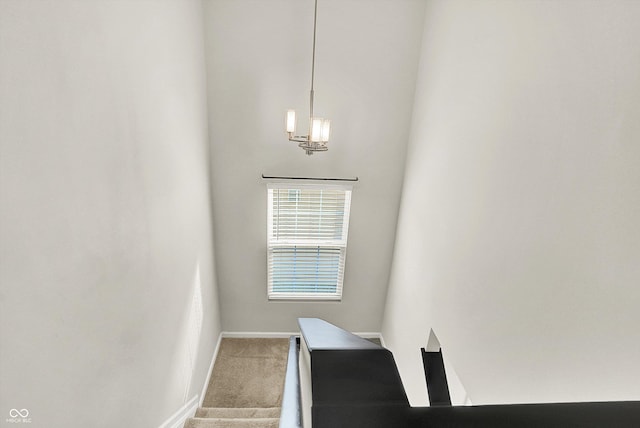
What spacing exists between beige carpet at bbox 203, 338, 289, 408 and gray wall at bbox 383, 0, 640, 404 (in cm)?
169

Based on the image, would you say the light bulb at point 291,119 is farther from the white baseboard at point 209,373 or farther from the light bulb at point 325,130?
the white baseboard at point 209,373

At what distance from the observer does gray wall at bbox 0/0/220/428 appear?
0.97m

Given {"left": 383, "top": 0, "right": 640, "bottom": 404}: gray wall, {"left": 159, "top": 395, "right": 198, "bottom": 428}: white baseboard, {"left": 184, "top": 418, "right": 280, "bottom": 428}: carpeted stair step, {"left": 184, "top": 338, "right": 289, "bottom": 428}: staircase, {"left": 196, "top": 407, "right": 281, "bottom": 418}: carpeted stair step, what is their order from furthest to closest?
{"left": 184, "top": 338, "right": 289, "bottom": 428}: staircase < {"left": 196, "top": 407, "right": 281, "bottom": 418}: carpeted stair step < {"left": 184, "top": 418, "right": 280, "bottom": 428}: carpeted stair step < {"left": 159, "top": 395, "right": 198, "bottom": 428}: white baseboard < {"left": 383, "top": 0, "right": 640, "bottom": 404}: gray wall

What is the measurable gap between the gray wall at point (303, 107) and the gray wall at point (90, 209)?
2.52ft

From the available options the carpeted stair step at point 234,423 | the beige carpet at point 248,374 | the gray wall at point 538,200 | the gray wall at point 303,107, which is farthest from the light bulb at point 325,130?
the beige carpet at point 248,374

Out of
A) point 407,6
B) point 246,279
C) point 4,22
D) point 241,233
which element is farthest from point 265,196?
point 4,22

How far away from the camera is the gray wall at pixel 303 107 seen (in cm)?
302

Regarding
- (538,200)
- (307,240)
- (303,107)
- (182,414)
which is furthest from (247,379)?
(538,200)

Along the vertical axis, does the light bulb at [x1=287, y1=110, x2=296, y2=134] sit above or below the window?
above

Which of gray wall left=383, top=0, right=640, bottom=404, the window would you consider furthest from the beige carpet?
gray wall left=383, top=0, right=640, bottom=404

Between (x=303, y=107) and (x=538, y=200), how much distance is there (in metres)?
2.30

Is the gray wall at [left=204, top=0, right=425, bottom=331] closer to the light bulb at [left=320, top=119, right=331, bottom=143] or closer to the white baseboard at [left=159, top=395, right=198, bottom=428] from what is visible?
the light bulb at [left=320, top=119, right=331, bottom=143]

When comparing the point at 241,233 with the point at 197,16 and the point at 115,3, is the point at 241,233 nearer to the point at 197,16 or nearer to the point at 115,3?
the point at 197,16

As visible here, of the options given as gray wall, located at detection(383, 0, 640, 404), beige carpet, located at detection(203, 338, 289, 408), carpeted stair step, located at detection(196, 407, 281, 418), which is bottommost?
beige carpet, located at detection(203, 338, 289, 408)
